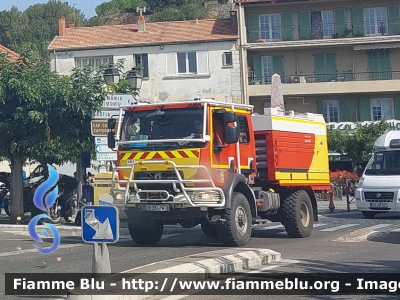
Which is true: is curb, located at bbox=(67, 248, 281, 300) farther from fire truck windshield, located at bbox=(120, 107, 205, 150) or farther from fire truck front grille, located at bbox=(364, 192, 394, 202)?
fire truck front grille, located at bbox=(364, 192, 394, 202)

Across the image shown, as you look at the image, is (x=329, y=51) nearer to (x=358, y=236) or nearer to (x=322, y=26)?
(x=322, y=26)

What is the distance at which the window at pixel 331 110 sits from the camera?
47250 mm

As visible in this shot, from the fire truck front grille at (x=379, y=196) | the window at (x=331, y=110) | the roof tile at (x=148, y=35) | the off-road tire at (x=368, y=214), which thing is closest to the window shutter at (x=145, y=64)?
the roof tile at (x=148, y=35)

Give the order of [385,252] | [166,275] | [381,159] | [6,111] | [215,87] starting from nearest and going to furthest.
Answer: [166,275], [385,252], [6,111], [381,159], [215,87]

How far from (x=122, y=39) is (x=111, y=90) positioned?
2433 centimetres

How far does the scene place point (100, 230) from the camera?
26.7 ft

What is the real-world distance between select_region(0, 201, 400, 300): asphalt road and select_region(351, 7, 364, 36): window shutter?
28.9 meters

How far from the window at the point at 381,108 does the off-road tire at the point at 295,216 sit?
31.5 metres

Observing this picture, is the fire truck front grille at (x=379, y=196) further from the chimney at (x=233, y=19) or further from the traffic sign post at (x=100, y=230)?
the chimney at (x=233, y=19)

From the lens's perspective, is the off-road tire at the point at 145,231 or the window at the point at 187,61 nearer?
the off-road tire at the point at 145,231

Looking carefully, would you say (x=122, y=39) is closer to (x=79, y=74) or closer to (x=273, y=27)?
(x=273, y=27)

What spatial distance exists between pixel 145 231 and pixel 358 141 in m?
29.1

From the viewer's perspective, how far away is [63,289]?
943 centimetres

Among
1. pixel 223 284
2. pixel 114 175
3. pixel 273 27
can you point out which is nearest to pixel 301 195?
pixel 114 175
